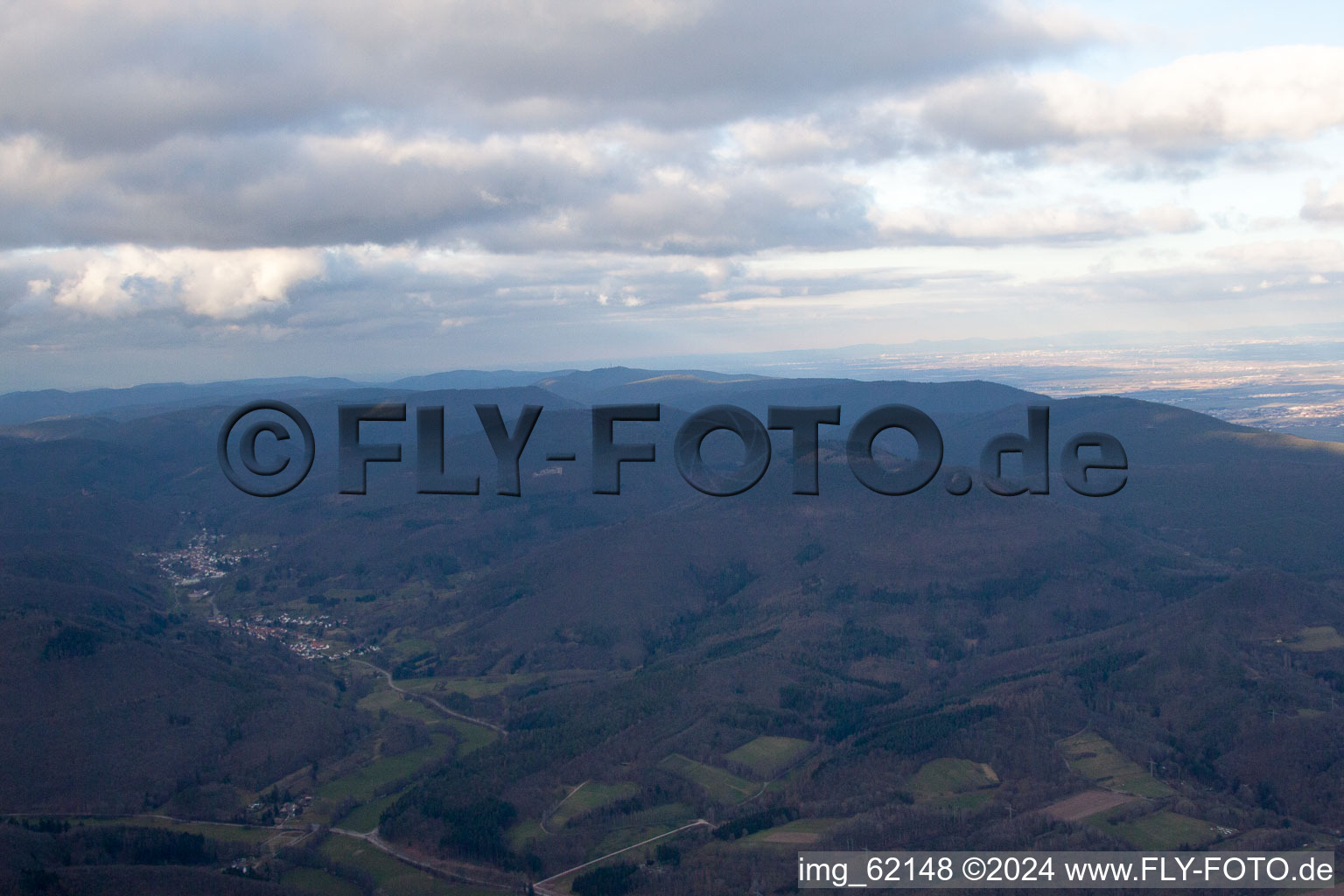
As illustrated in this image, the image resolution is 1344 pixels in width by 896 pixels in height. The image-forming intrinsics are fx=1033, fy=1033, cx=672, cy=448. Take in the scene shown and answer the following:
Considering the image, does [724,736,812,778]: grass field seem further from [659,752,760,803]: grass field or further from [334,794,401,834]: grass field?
[334,794,401,834]: grass field

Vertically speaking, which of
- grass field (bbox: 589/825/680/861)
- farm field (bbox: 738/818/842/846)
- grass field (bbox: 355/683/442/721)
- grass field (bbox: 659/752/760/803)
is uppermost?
farm field (bbox: 738/818/842/846)

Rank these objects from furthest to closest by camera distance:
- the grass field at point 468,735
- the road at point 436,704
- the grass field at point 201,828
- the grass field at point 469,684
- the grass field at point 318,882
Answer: the grass field at point 469,684 < the road at point 436,704 < the grass field at point 468,735 < the grass field at point 201,828 < the grass field at point 318,882

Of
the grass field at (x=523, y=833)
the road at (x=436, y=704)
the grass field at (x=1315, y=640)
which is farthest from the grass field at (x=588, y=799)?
the grass field at (x=1315, y=640)

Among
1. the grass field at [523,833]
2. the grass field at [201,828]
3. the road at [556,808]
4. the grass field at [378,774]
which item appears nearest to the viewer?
the grass field at [523,833]

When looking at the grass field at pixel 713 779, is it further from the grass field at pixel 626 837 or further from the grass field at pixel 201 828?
the grass field at pixel 201 828

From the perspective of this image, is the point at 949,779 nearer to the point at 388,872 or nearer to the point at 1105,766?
the point at 1105,766

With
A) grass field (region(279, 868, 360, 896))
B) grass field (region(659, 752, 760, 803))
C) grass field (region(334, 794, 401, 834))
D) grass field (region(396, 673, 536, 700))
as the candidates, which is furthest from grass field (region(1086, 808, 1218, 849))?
grass field (region(396, 673, 536, 700))

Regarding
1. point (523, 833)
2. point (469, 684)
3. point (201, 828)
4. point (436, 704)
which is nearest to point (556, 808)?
point (523, 833)
